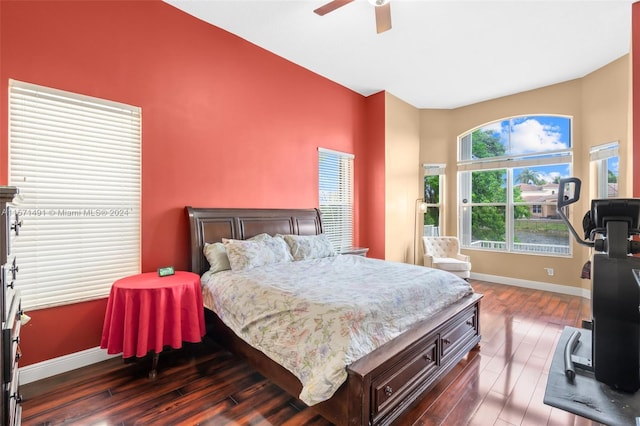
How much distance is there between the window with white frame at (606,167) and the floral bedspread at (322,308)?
332cm

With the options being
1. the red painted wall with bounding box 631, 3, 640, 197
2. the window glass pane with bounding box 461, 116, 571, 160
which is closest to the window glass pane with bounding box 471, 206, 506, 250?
the window glass pane with bounding box 461, 116, 571, 160

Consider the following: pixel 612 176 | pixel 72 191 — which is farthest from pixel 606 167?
pixel 72 191

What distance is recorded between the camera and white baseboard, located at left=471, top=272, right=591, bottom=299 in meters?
4.72

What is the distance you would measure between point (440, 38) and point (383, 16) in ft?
4.48

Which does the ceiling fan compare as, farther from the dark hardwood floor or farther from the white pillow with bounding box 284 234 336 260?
the dark hardwood floor

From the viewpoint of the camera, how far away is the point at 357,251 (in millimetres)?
4523

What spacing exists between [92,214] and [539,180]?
21.4 feet

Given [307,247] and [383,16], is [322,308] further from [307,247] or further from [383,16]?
[383,16]

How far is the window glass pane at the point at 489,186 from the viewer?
18.5 ft

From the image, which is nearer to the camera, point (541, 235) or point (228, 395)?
point (228, 395)

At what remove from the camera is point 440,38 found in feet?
11.8

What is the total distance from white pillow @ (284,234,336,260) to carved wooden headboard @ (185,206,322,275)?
12.9 inches

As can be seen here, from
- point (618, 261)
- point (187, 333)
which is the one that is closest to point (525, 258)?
point (618, 261)

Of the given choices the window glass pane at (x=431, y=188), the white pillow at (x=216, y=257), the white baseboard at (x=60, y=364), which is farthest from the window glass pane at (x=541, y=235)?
the white baseboard at (x=60, y=364)
